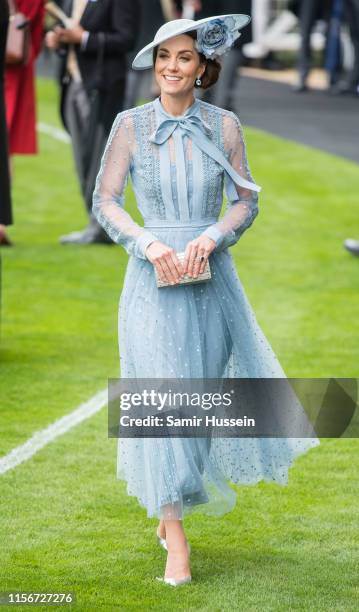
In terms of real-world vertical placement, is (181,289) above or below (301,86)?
above

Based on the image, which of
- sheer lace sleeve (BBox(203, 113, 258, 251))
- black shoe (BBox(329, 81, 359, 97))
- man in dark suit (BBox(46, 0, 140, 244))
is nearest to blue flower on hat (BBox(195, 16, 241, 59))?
sheer lace sleeve (BBox(203, 113, 258, 251))

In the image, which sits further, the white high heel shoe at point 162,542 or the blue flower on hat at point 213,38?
the white high heel shoe at point 162,542

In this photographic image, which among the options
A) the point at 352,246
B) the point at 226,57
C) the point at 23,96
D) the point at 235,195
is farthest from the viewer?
the point at 226,57

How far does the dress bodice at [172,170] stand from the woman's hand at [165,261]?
0.04 meters

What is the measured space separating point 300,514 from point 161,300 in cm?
132

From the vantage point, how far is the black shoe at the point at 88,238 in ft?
43.4

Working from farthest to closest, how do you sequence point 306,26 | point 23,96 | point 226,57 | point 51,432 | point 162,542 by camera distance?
point 306,26, point 226,57, point 23,96, point 51,432, point 162,542

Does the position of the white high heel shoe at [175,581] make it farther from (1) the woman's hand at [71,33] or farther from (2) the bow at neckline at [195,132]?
(1) the woman's hand at [71,33]

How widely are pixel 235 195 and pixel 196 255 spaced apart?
0.34m

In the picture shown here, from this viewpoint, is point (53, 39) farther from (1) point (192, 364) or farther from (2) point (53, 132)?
(2) point (53, 132)

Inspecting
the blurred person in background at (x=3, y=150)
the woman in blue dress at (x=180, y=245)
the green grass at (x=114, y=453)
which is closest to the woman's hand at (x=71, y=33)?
the green grass at (x=114, y=453)

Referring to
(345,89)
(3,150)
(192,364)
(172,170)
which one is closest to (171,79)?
(172,170)

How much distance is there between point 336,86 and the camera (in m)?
25.6

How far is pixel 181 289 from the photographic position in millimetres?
5816
